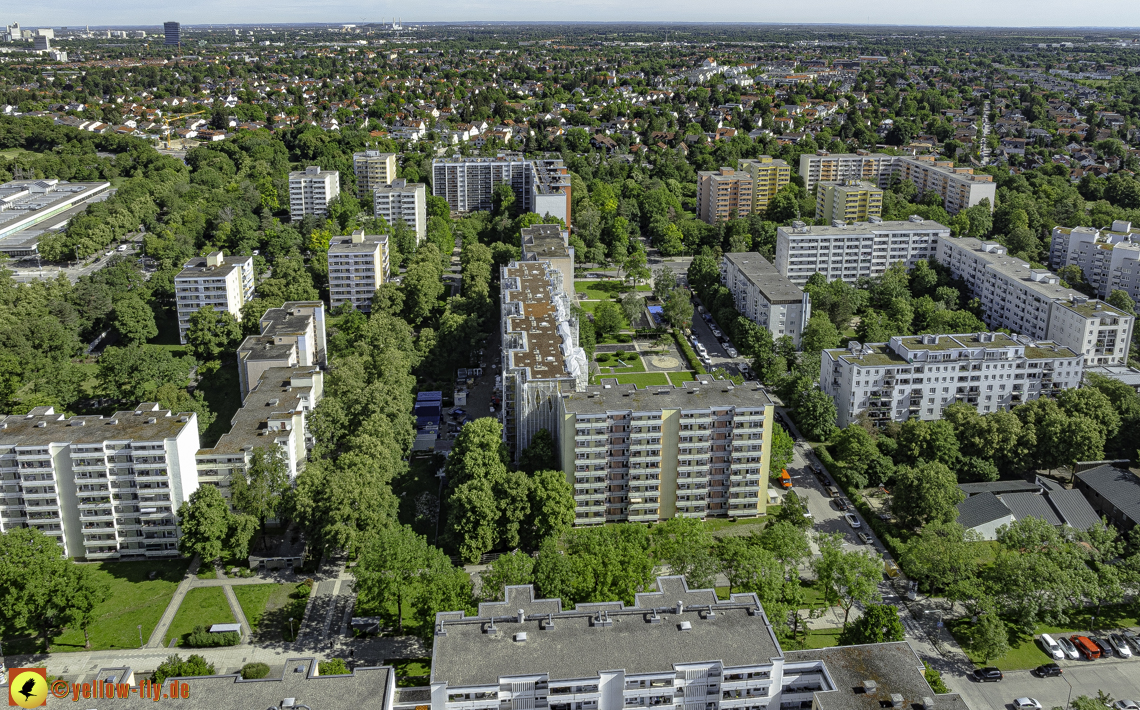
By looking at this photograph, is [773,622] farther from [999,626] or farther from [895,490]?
[895,490]

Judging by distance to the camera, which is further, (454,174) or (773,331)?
(454,174)

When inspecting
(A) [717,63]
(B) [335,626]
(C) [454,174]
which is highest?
(A) [717,63]

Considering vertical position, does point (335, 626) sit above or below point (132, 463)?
below

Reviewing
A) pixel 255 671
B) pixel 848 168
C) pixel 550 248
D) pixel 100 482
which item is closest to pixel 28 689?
pixel 255 671

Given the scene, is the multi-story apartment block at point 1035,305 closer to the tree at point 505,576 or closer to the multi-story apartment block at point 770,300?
the multi-story apartment block at point 770,300

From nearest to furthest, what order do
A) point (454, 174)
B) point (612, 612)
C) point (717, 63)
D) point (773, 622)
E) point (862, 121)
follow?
point (612, 612) → point (773, 622) → point (454, 174) → point (862, 121) → point (717, 63)

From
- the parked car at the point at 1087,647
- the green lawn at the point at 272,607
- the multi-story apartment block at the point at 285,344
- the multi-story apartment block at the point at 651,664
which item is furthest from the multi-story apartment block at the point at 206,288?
the parked car at the point at 1087,647

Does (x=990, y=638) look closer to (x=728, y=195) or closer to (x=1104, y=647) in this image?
(x=1104, y=647)

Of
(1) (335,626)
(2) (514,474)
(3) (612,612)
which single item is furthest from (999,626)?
(1) (335,626)
